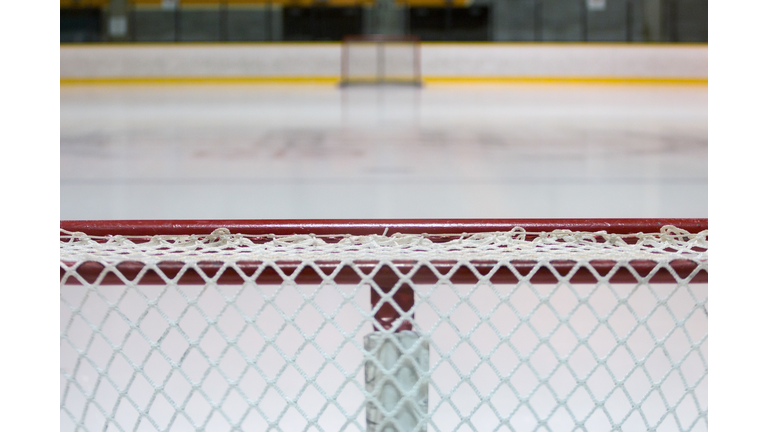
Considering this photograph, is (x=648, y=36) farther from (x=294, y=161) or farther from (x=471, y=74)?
(x=294, y=161)

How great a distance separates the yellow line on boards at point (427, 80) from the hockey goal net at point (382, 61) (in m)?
0.48

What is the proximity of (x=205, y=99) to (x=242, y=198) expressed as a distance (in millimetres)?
6032

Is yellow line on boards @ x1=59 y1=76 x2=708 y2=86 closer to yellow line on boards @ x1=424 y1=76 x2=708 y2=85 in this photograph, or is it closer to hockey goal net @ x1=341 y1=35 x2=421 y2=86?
yellow line on boards @ x1=424 y1=76 x2=708 y2=85

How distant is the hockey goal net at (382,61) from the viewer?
11.3 metres

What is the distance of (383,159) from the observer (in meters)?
4.20

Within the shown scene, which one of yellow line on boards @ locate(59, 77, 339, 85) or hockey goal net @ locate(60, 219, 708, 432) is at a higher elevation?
yellow line on boards @ locate(59, 77, 339, 85)

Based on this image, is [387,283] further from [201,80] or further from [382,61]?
[201,80]

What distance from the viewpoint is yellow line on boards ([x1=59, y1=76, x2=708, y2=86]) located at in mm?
11445

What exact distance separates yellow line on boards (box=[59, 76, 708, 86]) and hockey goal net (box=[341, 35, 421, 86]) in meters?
0.48

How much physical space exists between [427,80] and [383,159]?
7936 millimetres

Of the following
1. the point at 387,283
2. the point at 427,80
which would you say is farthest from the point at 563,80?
the point at 387,283

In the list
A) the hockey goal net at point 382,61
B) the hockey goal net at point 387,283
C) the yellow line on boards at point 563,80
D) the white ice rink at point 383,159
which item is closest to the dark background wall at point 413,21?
the yellow line on boards at point 563,80

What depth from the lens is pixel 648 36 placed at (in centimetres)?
1148

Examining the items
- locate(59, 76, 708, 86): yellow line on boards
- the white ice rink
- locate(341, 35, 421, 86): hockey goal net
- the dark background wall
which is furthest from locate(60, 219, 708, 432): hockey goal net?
the dark background wall
